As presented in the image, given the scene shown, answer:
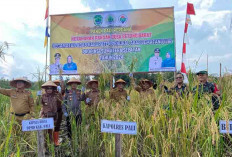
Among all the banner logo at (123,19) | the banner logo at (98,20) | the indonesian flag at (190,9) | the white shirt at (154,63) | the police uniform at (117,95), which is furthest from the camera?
the banner logo at (98,20)

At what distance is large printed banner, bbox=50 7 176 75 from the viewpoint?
7.27 meters

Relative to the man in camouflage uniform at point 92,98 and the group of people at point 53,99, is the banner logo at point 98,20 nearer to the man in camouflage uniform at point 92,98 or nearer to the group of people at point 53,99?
the man in camouflage uniform at point 92,98

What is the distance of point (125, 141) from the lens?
111 inches

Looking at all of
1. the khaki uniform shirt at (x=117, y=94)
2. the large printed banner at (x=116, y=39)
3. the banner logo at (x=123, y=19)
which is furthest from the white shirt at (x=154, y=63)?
the khaki uniform shirt at (x=117, y=94)

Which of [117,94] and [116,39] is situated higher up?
[116,39]

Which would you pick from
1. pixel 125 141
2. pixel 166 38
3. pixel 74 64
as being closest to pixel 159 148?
pixel 125 141

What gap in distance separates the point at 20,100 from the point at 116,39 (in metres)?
4.35

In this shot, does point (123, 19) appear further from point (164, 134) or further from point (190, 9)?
point (164, 134)

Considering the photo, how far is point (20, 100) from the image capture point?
403 centimetres

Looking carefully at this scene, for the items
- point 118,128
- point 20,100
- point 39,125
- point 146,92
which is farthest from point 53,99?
point 118,128

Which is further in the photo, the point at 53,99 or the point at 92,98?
the point at 92,98

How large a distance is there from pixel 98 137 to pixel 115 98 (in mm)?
1477

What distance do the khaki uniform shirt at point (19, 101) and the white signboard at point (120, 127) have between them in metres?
2.32

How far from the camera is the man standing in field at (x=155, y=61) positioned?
7.23 m
